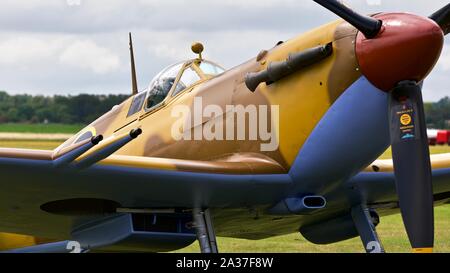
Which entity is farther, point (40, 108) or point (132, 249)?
point (40, 108)

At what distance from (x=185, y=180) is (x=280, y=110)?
1.06 m

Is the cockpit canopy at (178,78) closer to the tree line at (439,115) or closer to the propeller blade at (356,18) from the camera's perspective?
the propeller blade at (356,18)

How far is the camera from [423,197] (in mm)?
7047

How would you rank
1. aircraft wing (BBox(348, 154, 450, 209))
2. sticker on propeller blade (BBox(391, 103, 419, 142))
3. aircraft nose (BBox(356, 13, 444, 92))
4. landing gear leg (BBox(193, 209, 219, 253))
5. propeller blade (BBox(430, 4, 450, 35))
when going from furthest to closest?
aircraft wing (BBox(348, 154, 450, 209))
landing gear leg (BBox(193, 209, 219, 253))
propeller blade (BBox(430, 4, 450, 35))
sticker on propeller blade (BBox(391, 103, 419, 142))
aircraft nose (BBox(356, 13, 444, 92))

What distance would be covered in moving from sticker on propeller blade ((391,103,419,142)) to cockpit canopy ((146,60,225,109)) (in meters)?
2.56

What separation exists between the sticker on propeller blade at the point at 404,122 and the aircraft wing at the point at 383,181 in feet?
4.34

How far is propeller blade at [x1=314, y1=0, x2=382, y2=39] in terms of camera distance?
687 cm

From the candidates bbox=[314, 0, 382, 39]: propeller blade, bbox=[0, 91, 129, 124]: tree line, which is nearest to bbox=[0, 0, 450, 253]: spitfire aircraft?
bbox=[314, 0, 382, 39]: propeller blade

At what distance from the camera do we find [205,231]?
795 cm

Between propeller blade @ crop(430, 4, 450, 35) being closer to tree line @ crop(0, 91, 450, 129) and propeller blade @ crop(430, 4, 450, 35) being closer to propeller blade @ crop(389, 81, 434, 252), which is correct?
propeller blade @ crop(389, 81, 434, 252)

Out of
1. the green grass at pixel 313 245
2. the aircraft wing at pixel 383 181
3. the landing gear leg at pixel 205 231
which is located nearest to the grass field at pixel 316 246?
the green grass at pixel 313 245

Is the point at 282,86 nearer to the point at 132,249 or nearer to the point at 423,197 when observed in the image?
the point at 423,197
